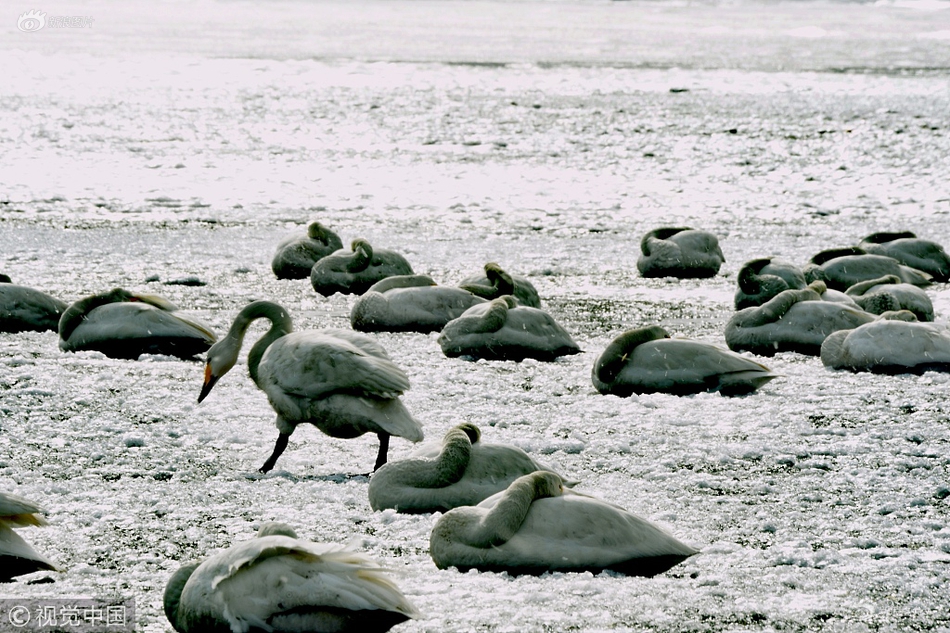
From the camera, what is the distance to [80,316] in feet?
26.9

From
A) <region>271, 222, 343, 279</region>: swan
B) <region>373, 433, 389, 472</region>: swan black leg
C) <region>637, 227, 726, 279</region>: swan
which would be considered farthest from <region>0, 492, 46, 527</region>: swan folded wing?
<region>637, 227, 726, 279</region>: swan

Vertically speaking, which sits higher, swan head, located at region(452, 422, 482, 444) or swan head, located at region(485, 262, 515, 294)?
swan head, located at region(452, 422, 482, 444)

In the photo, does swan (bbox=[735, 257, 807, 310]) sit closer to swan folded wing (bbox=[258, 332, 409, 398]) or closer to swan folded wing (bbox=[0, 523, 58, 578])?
swan folded wing (bbox=[258, 332, 409, 398])

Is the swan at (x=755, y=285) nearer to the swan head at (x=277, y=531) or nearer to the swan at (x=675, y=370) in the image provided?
the swan at (x=675, y=370)

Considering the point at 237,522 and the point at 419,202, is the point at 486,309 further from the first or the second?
the point at 419,202

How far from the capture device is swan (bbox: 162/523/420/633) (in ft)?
12.3

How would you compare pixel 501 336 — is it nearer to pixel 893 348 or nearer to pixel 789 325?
pixel 789 325

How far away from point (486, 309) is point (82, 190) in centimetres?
935

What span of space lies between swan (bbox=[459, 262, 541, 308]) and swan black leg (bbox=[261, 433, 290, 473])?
11.9 ft

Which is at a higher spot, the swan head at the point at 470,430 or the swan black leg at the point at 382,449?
the swan head at the point at 470,430

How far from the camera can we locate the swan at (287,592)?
12.3ft

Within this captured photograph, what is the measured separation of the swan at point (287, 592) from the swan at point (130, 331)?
4428 millimetres

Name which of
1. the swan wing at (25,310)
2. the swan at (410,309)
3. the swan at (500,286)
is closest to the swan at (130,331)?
the swan wing at (25,310)

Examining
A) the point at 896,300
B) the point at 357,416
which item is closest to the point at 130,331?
the point at 357,416
